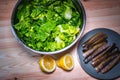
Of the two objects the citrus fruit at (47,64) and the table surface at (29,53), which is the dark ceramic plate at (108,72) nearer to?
the table surface at (29,53)

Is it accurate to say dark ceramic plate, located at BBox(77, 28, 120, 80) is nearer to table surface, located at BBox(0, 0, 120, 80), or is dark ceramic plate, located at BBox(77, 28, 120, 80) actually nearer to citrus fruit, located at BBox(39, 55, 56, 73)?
table surface, located at BBox(0, 0, 120, 80)

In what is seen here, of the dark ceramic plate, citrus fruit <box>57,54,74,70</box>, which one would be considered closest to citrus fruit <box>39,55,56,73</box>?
citrus fruit <box>57,54,74,70</box>

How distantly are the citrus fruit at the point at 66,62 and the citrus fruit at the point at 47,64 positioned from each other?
3 cm

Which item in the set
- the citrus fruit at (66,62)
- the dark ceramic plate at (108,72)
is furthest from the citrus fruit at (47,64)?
the dark ceramic plate at (108,72)

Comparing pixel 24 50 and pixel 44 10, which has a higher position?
pixel 44 10

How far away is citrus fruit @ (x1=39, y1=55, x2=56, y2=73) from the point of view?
1.02 metres

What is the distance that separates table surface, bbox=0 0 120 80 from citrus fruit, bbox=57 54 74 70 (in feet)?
0.11

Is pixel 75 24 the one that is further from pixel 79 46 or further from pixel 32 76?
pixel 32 76

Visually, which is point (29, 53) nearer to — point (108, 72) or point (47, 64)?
point (47, 64)

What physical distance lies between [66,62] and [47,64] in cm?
9

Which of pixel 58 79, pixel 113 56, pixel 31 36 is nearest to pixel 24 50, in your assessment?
pixel 31 36

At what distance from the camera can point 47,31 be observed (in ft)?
3.37

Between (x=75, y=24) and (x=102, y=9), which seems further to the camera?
(x=102, y=9)

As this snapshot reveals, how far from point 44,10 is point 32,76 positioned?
0.32 metres
